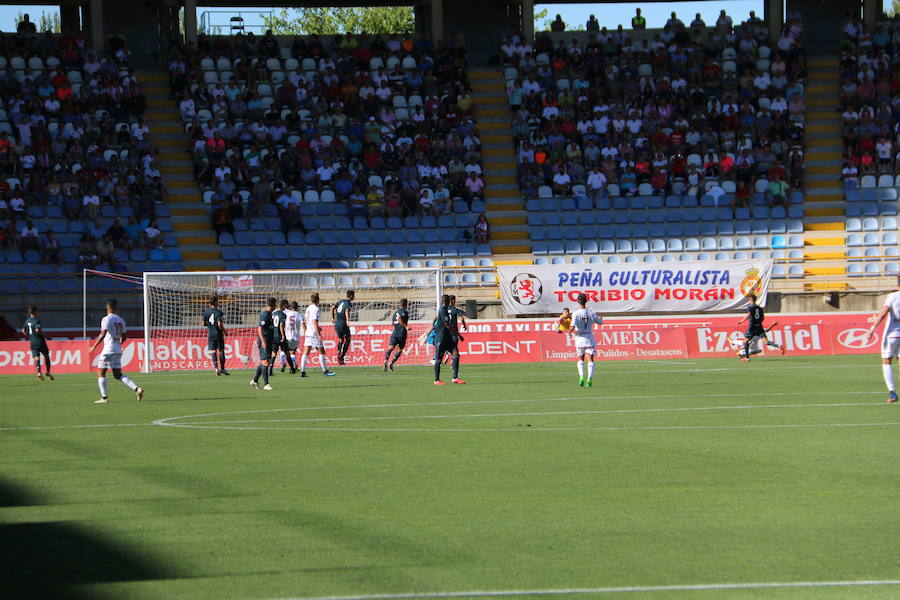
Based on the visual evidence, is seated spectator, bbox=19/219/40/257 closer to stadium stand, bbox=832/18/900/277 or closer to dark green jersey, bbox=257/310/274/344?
dark green jersey, bbox=257/310/274/344

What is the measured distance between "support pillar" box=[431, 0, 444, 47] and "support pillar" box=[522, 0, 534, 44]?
123 inches

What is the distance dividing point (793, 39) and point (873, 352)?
1664 centimetres

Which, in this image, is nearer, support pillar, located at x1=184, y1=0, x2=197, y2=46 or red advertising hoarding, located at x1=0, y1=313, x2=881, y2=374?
red advertising hoarding, located at x1=0, y1=313, x2=881, y2=374

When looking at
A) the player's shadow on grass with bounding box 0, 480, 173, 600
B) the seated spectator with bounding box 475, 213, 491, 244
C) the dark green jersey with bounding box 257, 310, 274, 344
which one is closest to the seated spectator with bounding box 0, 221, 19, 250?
the seated spectator with bounding box 475, 213, 491, 244

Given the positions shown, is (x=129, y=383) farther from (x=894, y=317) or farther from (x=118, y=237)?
(x=118, y=237)

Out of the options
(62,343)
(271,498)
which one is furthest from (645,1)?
(271,498)

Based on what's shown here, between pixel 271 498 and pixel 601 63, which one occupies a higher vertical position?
pixel 601 63

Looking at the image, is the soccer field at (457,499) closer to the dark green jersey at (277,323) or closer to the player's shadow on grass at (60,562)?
the player's shadow on grass at (60,562)

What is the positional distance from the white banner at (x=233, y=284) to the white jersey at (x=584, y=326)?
12284mm

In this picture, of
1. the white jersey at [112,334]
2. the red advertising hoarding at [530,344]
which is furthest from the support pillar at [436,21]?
the white jersey at [112,334]

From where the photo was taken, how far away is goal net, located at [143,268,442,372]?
31.8 metres

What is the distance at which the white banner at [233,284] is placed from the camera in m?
32.8

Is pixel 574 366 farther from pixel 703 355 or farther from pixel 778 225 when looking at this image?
pixel 778 225

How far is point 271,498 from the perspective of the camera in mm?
10016
